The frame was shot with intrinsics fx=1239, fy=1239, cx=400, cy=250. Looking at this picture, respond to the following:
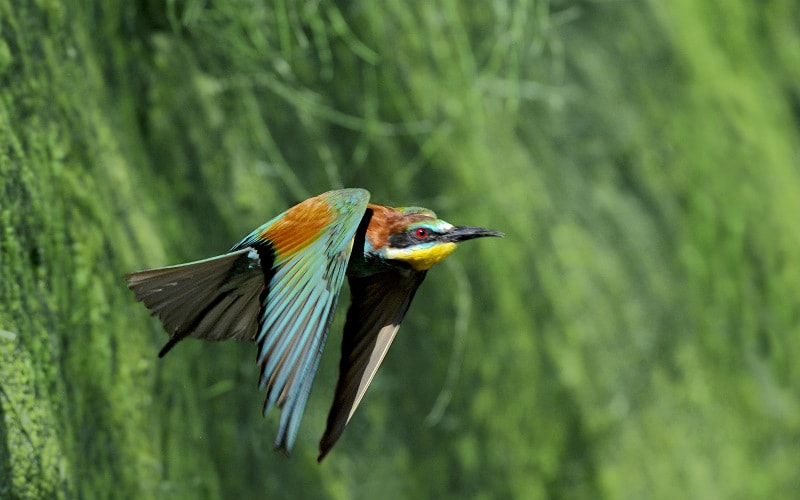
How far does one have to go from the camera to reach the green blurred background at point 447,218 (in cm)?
202

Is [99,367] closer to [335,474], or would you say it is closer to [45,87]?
[45,87]

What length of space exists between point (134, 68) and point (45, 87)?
0.35 m

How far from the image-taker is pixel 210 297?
6.40 ft

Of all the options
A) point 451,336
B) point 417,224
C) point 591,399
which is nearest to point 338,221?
point 417,224

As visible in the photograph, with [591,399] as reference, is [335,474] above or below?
above

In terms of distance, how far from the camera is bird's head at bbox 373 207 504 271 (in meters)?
1.94

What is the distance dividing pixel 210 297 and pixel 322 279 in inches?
12.2

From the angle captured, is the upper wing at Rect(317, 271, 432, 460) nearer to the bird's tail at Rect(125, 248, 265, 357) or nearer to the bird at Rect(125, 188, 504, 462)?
A: the bird at Rect(125, 188, 504, 462)

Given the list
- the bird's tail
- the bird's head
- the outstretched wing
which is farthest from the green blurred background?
the bird's head

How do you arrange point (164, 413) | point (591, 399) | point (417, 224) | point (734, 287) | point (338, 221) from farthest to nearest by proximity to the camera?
1. point (734, 287)
2. point (591, 399)
3. point (164, 413)
4. point (417, 224)
5. point (338, 221)


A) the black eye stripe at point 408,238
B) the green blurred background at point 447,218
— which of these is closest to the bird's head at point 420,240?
the black eye stripe at point 408,238

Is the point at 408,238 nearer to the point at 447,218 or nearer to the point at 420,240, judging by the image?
the point at 420,240

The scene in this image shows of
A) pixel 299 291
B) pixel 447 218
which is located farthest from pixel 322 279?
pixel 447 218

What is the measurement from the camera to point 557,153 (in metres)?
3.43
